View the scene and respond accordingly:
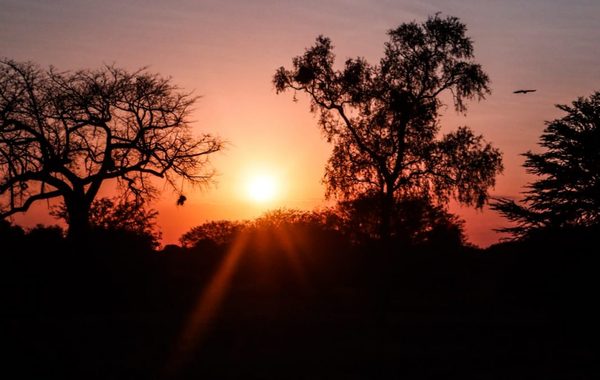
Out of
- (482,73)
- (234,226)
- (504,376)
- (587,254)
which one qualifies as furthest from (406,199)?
(234,226)

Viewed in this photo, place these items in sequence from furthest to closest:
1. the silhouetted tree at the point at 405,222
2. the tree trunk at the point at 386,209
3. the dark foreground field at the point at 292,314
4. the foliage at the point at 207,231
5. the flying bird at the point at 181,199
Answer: the foliage at the point at 207,231 → the flying bird at the point at 181,199 → the silhouetted tree at the point at 405,222 → the tree trunk at the point at 386,209 → the dark foreground field at the point at 292,314

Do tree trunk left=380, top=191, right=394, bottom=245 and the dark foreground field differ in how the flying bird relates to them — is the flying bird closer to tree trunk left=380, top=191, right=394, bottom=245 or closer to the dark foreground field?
the dark foreground field

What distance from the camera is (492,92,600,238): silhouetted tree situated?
136 ft

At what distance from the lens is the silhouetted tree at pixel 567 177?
136 feet

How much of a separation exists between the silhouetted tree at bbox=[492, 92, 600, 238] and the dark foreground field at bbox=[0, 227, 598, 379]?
209cm


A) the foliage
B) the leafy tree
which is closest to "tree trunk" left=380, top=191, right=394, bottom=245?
the leafy tree

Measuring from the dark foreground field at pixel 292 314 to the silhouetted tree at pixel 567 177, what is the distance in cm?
209

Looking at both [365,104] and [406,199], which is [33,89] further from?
[406,199]

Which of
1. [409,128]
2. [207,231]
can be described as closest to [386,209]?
[409,128]

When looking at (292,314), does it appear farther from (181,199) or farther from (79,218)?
(79,218)

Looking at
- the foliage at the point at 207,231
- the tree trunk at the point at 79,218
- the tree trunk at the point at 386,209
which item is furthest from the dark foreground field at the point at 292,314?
the foliage at the point at 207,231

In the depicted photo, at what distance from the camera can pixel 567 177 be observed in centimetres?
4297

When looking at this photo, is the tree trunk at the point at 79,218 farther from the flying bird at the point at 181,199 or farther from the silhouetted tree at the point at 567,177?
the silhouetted tree at the point at 567,177

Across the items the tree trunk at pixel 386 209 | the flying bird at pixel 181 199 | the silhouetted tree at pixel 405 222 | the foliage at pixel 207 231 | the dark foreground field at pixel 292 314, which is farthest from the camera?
the foliage at pixel 207 231
